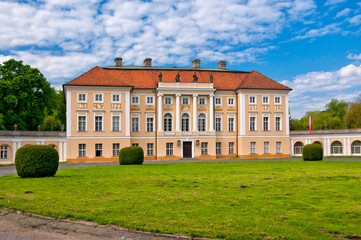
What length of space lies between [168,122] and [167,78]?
22.4 feet

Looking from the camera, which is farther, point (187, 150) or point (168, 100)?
point (168, 100)

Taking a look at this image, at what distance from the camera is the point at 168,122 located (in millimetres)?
47094

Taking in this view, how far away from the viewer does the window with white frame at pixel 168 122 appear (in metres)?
47.0

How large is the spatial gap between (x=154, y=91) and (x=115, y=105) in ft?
19.5

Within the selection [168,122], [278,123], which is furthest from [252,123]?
[168,122]

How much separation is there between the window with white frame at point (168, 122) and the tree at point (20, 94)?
63.6 ft

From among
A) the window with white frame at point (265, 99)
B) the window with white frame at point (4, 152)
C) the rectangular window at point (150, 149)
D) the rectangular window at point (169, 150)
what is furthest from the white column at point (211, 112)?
the window with white frame at point (4, 152)

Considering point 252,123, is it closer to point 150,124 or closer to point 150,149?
point 150,124

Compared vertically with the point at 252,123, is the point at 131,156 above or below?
below

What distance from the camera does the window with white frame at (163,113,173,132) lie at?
47031mm

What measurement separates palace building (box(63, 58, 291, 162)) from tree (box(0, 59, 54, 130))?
785cm

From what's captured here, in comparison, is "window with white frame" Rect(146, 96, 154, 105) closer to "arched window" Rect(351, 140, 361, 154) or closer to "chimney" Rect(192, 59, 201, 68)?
"chimney" Rect(192, 59, 201, 68)

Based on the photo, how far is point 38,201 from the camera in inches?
456

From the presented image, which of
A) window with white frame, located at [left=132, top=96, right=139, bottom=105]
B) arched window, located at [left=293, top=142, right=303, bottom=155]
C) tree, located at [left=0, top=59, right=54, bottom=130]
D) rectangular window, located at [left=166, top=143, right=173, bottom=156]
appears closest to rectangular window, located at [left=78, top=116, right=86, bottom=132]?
window with white frame, located at [left=132, top=96, right=139, bottom=105]
